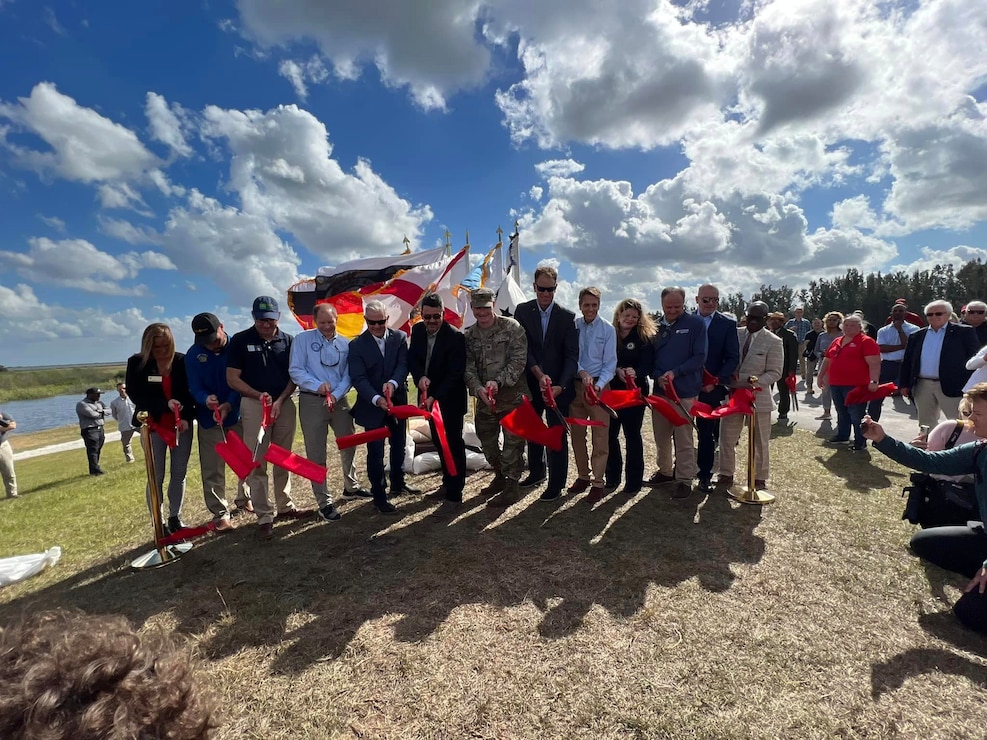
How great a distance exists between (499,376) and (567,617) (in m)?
2.64

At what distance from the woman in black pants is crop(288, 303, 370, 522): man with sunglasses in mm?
3207

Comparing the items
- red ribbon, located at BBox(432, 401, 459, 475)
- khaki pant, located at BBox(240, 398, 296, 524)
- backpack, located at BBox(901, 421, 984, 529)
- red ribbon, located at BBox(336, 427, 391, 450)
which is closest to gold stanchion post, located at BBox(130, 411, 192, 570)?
khaki pant, located at BBox(240, 398, 296, 524)

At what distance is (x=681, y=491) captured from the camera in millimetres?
5617

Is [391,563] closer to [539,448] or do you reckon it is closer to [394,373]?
[394,373]

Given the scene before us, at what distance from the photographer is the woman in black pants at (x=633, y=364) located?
5668 millimetres

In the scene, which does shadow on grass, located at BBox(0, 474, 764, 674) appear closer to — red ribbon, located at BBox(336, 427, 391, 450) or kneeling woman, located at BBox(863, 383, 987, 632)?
red ribbon, located at BBox(336, 427, 391, 450)

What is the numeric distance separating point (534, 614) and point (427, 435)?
200 inches

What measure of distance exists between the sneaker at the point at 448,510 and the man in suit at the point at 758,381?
329cm

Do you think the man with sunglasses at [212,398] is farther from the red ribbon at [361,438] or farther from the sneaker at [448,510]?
the sneaker at [448,510]

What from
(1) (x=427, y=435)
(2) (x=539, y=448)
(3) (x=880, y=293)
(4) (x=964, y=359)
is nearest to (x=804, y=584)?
(2) (x=539, y=448)


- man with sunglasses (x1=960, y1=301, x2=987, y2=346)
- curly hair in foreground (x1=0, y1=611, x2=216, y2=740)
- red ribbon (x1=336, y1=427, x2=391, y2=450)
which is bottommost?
red ribbon (x1=336, y1=427, x2=391, y2=450)

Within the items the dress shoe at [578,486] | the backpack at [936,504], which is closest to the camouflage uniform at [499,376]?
the dress shoe at [578,486]

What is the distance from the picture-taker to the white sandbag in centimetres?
444

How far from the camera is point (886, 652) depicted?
2.91 metres
